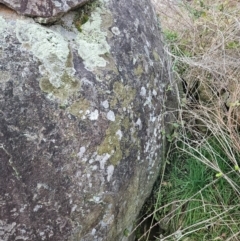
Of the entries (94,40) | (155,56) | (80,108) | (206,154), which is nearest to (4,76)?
(80,108)

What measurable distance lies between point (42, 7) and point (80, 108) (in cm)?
43

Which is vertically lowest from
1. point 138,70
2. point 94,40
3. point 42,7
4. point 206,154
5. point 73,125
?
point 206,154

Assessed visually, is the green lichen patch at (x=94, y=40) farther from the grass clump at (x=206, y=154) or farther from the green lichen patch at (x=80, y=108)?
the grass clump at (x=206, y=154)

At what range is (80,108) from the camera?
5.63 ft

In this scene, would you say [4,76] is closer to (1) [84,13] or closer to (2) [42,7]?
(2) [42,7]

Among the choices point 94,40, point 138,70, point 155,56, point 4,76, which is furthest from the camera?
point 155,56

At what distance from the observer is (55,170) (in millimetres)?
1649

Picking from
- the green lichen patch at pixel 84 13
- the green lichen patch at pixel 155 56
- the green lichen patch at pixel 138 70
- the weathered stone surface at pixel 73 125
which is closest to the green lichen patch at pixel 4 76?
the weathered stone surface at pixel 73 125

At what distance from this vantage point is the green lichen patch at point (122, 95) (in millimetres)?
1836

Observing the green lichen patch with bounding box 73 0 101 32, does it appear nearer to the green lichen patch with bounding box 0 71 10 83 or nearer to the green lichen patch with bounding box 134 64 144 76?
the green lichen patch with bounding box 134 64 144 76

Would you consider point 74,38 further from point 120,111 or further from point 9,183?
point 9,183

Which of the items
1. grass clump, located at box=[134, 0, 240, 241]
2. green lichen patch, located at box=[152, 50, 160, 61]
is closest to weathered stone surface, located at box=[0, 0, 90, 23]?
green lichen patch, located at box=[152, 50, 160, 61]

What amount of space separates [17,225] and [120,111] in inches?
24.9

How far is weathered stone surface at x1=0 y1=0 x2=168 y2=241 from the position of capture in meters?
1.60
